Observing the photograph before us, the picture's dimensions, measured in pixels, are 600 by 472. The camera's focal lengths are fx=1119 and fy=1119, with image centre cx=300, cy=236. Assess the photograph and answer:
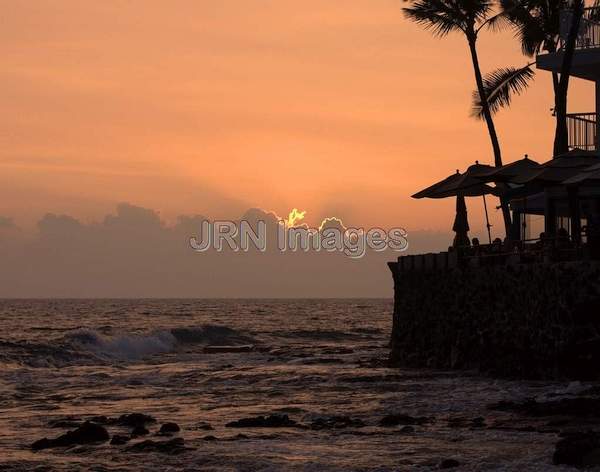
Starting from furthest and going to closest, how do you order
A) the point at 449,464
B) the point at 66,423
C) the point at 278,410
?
the point at 278,410
the point at 66,423
the point at 449,464

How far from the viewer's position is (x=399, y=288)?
37.7 m

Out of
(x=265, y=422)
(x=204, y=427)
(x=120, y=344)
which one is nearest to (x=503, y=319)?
(x=265, y=422)

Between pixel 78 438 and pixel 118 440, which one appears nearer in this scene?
pixel 118 440

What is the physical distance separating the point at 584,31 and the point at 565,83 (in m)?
2.53

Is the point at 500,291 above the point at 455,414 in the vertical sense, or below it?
above

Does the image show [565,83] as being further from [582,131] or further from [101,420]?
[101,420]

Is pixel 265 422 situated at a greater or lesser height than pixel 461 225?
lesser

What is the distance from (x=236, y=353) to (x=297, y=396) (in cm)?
2258

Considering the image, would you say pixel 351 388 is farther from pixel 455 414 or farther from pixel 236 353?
pixel 236 353

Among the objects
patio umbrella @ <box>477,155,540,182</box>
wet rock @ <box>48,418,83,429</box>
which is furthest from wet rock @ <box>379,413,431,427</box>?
patio umbrella @ <box>477,155,540,182</box>

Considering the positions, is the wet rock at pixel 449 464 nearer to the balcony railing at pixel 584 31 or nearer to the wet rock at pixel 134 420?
the wet rock at pixel 134 420

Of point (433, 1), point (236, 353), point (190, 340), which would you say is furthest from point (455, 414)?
point (190, 340)

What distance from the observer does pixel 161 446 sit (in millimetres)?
17719

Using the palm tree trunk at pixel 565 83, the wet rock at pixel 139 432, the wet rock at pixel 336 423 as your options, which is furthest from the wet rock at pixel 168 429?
the palm tree trunk at pixel 565 83
